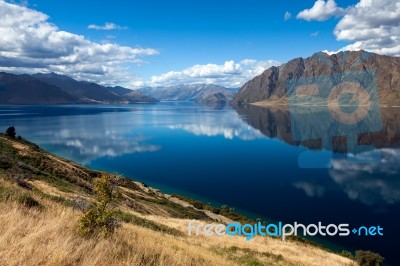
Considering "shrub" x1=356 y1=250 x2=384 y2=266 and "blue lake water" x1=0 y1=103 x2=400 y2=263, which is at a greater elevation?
"shrub" x1=356 y1=250 x2=384 y2=266

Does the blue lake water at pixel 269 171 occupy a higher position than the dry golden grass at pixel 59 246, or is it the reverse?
the dry golden grass at pixel 59 246

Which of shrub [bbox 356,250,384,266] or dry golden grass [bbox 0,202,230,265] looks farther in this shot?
shrub [bbox 356,250,384,266]

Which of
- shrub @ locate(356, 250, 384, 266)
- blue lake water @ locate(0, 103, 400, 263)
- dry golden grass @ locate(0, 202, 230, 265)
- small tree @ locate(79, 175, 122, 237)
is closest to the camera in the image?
dry golden grass @ locate(0, 202, 230, 265)

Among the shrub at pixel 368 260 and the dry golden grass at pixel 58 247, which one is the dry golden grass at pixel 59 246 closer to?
the dry golden grass at pixel 58 247

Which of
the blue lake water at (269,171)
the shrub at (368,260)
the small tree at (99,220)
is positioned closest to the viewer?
the small tree at (99,220)

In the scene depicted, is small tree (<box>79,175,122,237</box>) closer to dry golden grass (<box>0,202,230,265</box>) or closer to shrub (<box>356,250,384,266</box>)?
dry golden grass (<box>0,202,230,265</box>)

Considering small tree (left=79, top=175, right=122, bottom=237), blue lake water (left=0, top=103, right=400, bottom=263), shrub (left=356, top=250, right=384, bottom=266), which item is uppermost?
small tree (left=79, top=175, right=122, bottom=237)

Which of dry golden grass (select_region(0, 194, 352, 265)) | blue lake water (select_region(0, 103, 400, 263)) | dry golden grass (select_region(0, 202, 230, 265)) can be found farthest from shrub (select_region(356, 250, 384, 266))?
dry golden grass (select_region(0, 202, 230, 265))

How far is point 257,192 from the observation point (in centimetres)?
6075

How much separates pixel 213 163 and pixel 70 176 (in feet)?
146

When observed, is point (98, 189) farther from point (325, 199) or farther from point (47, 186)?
point (325, 199)

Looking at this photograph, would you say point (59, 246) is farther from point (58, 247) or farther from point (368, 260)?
point (368, 260)

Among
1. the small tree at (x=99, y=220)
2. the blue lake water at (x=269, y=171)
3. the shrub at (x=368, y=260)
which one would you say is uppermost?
the small tree at (x=99, y=220)

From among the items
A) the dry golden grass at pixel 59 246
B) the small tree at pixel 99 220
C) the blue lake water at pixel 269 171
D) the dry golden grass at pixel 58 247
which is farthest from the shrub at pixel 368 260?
the dry golden grass at pixel 58 247
